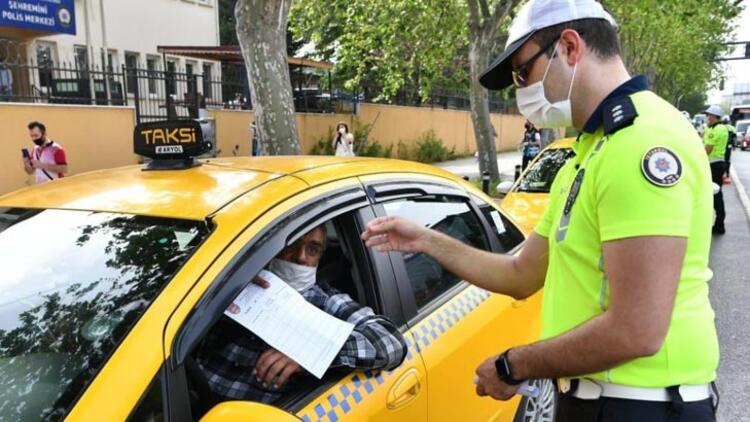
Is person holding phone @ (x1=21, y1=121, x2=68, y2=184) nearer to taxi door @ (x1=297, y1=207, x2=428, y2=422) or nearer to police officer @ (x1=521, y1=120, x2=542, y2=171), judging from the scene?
taxi door @ (x1=297, y1=207, x2=428, y2=422)

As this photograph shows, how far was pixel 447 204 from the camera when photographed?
286cm

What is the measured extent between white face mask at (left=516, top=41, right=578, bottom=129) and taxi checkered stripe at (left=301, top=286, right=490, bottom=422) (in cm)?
87

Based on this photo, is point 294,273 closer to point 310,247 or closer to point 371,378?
point 310,247

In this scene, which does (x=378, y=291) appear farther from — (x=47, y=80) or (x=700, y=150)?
(x=47, y=80)

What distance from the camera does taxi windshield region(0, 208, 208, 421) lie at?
1412 mm

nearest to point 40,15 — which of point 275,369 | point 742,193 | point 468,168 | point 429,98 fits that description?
point 468,168

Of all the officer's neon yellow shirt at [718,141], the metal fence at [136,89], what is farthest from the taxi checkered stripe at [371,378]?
the metal fence at [136,89]

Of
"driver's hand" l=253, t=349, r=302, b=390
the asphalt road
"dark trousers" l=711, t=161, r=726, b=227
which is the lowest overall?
the asphalt road

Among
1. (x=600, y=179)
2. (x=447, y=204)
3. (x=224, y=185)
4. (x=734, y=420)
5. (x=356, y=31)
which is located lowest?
(x=734, y=420)

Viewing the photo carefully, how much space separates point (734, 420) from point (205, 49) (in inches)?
625

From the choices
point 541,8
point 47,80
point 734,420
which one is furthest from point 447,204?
point 47,80

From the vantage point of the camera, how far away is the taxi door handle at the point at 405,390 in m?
1.87

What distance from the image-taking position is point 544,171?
6879mm

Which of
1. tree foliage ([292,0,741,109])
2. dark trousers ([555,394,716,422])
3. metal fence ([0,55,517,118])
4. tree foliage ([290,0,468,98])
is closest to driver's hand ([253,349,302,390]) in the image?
dark trousers ([555,394,716,422])
